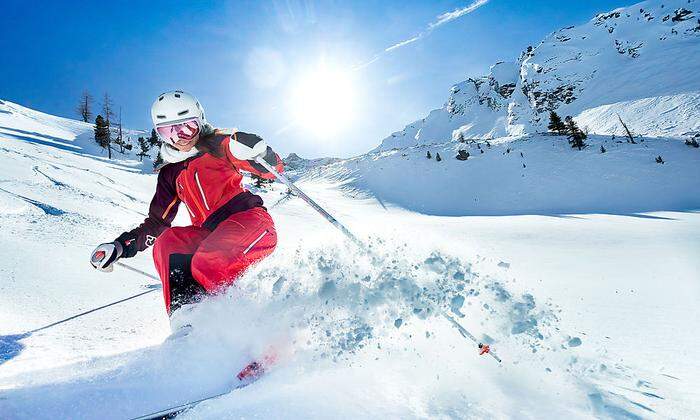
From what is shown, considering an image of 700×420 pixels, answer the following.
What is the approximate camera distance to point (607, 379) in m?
1.62

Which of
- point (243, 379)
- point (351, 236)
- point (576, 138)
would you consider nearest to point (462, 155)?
point (576, 138)

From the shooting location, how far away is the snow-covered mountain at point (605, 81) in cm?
3300

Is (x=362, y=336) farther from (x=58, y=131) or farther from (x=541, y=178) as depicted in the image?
(x=58, y=131)

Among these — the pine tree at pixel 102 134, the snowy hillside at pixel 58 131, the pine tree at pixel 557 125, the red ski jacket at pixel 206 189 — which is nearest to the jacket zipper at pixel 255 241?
the red ski jacket at pixel 206 189

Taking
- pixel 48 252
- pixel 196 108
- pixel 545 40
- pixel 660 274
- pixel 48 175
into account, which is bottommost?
pixel 660 274

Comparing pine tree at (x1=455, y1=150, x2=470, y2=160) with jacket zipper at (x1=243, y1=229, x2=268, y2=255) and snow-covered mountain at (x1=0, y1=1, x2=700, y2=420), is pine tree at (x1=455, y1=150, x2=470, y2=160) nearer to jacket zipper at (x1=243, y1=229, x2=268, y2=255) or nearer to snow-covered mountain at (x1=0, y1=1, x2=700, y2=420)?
snow-covered mountain at (x1=0, y1=1, x2=700, y2=420)

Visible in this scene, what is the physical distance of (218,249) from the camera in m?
2.76

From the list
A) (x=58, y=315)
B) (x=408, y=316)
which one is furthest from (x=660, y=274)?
(x=58, y=315)

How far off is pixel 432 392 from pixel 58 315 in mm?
3256

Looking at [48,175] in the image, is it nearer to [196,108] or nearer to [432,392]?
[196,108]

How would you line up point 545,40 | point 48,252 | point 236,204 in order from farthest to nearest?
1. point 545,40
2. point 48,252
3. point 236,204

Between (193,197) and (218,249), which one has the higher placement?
(193,197)

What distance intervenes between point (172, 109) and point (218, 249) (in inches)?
61.3

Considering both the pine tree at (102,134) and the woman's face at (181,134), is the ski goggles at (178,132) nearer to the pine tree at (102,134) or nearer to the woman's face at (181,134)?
the woman's face at (181,134)
